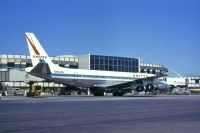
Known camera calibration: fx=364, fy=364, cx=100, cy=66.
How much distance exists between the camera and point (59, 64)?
109812 mm

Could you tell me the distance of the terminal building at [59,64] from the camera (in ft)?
325

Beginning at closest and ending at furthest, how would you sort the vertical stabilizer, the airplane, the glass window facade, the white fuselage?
the airplane < the white fuselage < the vertical stabilizer < the glass window facade

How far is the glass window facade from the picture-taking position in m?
108

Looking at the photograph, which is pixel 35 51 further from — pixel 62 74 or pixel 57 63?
pixel 57 63

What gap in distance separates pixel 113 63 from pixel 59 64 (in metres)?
16.6

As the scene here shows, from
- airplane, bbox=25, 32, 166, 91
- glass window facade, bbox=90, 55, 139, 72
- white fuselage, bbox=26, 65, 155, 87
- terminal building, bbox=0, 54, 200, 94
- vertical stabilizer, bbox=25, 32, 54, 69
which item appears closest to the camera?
airplane, bbox=25, 32, 166, 91

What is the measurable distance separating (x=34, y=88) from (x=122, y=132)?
2297 inches

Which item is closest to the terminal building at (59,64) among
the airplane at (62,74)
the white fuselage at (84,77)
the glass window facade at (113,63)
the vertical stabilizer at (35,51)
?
the glass window facade at (113,63)

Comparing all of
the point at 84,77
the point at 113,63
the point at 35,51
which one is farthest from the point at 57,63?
the point at 35,51

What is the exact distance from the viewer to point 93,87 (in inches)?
2635

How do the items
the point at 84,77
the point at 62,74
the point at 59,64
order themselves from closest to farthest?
1. the point at 62,74
2. the point at 84,77
3. the point at 59,64

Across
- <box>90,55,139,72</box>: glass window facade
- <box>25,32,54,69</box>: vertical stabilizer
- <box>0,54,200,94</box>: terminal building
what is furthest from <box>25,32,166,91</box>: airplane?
<box>90,55,139,72</box>: glass window facade

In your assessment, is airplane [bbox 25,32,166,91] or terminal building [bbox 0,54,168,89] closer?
airplane [bbox 25,32,166,91]

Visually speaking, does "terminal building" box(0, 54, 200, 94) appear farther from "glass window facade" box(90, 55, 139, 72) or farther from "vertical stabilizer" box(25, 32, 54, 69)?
"vertical stabilizer" box(25, 32, 54, 69)
